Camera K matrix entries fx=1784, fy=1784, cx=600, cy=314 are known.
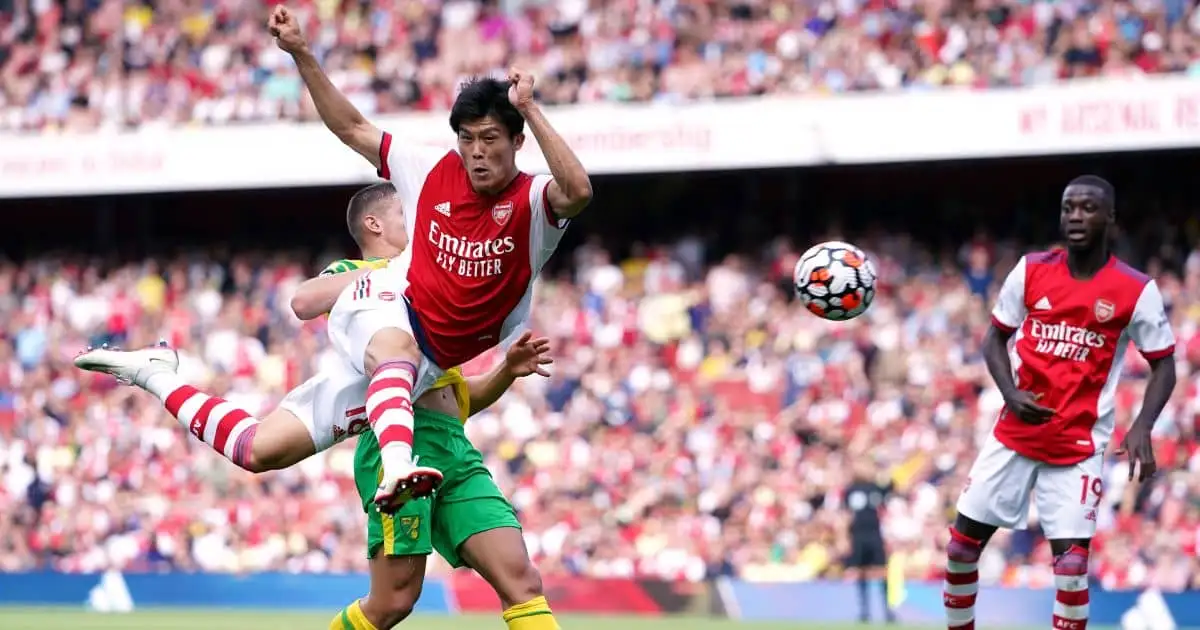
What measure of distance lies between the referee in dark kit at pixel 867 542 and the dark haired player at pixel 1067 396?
6.62 meters

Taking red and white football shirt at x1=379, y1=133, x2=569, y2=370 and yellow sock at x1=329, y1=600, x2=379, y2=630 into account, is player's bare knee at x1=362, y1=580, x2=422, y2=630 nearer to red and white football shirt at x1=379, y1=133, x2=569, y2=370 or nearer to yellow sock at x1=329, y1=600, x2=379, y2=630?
yellow sock at x1=329, y1=600, x2=379, y2=630

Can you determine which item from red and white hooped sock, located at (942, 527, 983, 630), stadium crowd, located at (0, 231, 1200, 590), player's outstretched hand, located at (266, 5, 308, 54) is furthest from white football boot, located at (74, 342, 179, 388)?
stadium crowd, located at (0, 231, 1200, 590)

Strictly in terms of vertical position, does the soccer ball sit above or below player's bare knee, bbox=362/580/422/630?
above

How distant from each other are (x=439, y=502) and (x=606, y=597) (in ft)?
31.1

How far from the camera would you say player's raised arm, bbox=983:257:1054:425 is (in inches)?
345

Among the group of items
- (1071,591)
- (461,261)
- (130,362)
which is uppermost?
(461,261)

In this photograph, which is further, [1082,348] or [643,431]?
[643,431]

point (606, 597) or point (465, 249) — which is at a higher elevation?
point (465, 249)

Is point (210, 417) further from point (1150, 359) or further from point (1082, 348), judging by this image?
point (1150, 359)

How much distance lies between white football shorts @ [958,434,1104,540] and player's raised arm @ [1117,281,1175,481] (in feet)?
0.76

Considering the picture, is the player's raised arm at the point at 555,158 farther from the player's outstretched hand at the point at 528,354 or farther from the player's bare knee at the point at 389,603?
the player's bare knee at the point at 389,603

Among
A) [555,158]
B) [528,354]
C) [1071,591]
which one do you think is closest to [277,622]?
[1071,591]

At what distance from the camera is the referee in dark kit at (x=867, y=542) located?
1548 centimetres

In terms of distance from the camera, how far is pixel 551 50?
20.8 m
